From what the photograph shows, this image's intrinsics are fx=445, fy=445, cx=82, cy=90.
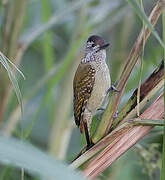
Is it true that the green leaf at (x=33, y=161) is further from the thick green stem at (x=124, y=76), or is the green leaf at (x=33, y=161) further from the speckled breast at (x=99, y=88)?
the speckled breast at (x=99, y=88)

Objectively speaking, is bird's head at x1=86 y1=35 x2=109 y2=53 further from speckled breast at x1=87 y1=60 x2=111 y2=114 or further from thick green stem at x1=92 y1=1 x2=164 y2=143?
thick green stem at x1=92 y1=1 x2=164 y2=143

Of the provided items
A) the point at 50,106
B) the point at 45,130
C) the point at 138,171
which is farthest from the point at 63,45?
the point at 138,171

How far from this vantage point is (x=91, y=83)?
1591 millimetres

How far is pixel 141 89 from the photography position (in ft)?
2.87

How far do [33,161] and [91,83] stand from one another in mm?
1095

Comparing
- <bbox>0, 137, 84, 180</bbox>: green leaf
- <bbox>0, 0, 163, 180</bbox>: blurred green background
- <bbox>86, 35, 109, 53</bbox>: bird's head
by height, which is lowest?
<bbox>0, 0, 163, 180</bbox>: blurred green background

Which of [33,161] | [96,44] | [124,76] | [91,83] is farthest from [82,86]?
[33,161]

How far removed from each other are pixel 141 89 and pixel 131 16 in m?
1.58

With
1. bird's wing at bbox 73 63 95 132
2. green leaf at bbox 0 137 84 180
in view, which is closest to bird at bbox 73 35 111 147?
bird's wing at bbox 73 63 95 132

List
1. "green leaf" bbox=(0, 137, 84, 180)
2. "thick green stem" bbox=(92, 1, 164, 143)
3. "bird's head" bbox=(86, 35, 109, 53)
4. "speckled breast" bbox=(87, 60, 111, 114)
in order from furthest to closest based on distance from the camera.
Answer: "speckled breast" bbox=(87, 60, 111, 114)
"bird's head" bbox=(86, 35, 109, 53)
"thick green stem" bbox=(92, 1, 164, 143)
"green leaf" bbox=(0, 137, 84, 180)

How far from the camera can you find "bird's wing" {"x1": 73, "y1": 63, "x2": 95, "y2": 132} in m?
1.51

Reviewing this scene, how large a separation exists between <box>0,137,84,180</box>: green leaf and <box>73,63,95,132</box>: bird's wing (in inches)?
36.0

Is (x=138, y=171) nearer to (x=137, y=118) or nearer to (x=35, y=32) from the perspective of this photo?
(x=35, y=32)

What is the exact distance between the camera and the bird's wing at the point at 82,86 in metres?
1.51
